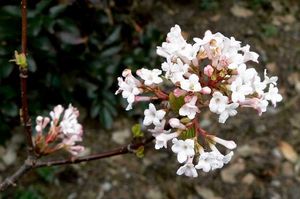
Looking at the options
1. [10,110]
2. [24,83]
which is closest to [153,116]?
[24,83]

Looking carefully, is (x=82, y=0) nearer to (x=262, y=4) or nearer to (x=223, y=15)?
(x=223, y=15)

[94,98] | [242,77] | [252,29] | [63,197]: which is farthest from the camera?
[252,29]

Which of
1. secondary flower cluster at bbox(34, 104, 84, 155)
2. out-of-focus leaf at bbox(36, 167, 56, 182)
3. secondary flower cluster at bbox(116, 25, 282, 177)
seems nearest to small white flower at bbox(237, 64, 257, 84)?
secondary flower cluster at bbox(116, 25, 282, 177)

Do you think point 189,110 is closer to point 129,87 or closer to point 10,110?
point 129,87

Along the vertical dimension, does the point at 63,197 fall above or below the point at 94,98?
below

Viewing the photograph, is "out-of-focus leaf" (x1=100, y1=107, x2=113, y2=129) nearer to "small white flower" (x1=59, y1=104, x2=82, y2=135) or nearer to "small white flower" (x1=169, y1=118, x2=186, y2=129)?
"small white flower" (x1=59, y1=104, x2=82, y2=135)

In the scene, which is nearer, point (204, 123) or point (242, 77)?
point (242, 77)

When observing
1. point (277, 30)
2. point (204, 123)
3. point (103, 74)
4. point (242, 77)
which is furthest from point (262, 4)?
point (242, 77)
